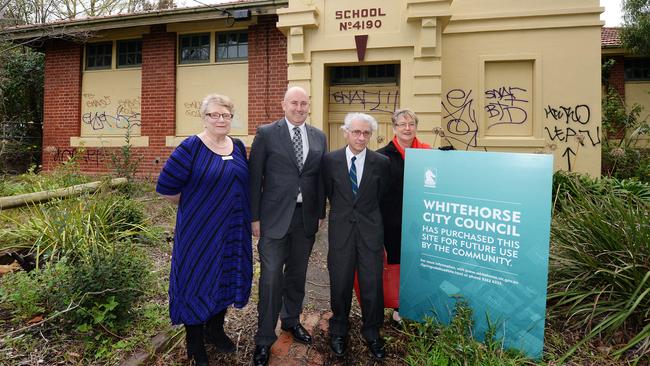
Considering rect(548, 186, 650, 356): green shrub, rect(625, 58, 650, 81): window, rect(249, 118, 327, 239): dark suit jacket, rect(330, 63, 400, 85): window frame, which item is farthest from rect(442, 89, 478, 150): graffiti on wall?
rect(625, 58, 650, 81): window

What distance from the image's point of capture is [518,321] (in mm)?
2568

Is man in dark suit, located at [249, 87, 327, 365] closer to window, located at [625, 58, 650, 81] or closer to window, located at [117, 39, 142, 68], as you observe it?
window, located at [117, 39, 142, 68]

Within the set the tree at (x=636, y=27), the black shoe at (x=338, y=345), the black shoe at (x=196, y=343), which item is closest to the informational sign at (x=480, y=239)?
the black shoe at (x=338, y=345)

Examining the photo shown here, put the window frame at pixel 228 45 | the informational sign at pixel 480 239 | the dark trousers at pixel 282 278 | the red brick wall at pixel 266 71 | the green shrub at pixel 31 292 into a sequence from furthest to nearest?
the window frame at pixel 228 45 → the red brick wall at pixel 266 71 → the green shrub at pixel 31 292 → the dark trousers at pixel 282 278 → the informational sign at pixel 480 239

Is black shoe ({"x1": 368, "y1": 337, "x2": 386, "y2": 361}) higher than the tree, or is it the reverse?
the tree

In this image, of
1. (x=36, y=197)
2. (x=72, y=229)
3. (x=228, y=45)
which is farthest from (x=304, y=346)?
(x=228, y=45)

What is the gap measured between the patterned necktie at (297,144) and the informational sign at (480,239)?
0.85 meters

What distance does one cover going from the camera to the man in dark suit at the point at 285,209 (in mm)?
2623

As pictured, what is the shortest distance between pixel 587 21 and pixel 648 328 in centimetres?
659

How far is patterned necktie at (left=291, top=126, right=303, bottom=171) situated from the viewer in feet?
9.05

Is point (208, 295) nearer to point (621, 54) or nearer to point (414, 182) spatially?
point (414, 182)

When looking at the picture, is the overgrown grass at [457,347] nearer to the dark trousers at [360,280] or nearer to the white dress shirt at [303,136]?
the dark trousers at [360,280]

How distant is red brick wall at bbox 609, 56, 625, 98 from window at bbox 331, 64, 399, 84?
7.71 m

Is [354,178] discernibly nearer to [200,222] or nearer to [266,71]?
[200,222]
